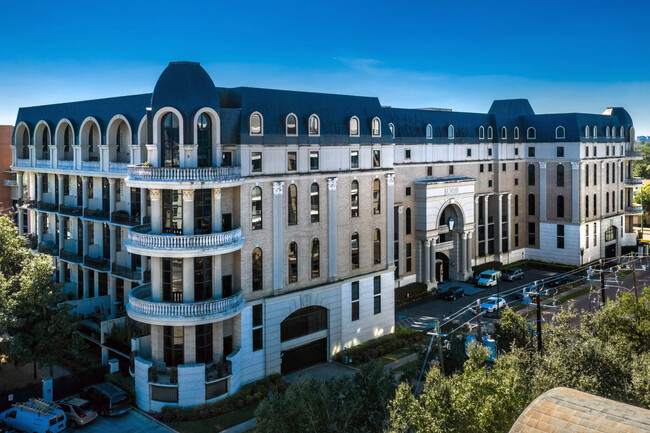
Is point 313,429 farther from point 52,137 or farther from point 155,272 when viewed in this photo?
point 52,137

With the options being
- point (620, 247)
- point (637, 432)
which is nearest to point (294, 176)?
point (637, 432)

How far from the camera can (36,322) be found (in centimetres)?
4297

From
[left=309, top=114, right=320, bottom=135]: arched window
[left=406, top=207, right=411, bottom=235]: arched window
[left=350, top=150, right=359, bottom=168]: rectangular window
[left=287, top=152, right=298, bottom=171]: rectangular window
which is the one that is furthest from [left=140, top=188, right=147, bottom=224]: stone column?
[left=406, top=207, right=411, bottom=235]: arched window

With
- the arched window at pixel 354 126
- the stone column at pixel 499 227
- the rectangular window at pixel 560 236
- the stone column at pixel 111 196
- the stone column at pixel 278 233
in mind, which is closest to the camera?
the stone column at pixel 278 233

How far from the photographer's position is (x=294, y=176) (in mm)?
46250

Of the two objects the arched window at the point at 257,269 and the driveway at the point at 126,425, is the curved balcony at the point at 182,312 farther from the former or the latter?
the driveway at the point at 126,425

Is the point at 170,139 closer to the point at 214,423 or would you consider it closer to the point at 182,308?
the point at 182,308

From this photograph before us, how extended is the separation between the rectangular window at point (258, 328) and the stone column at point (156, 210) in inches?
357

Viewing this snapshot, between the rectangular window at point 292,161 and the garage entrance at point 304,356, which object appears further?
the garage entrance at point 304,356

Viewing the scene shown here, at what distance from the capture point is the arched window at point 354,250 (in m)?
51.4

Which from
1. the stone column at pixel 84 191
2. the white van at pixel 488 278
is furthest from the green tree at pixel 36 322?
the white van at pixel 488 278

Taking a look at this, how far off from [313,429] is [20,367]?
32.4m

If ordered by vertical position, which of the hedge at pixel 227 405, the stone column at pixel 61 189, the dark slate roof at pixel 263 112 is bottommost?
the hedge at pixel 227 405

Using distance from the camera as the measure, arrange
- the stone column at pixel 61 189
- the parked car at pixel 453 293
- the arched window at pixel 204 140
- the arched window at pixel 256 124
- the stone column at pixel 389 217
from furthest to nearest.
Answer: the parked car at pixel 453 293
the stone column at pixel 61 189
the stone column at pixel 389 217
the arched window at pixel 256 124
the arched window at pixel 204 140
